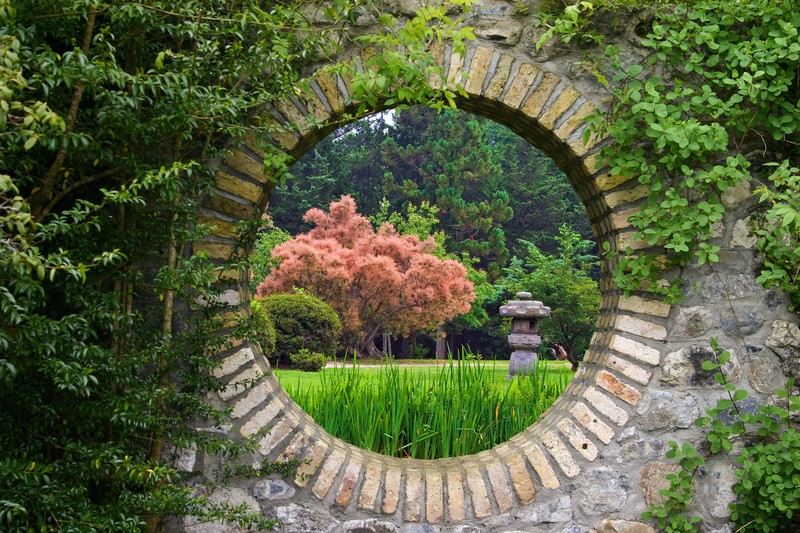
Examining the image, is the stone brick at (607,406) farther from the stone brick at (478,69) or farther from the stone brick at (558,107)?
the stone brick at (478,69)

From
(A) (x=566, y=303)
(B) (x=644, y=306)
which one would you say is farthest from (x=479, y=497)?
(A) (x=566, y=303)

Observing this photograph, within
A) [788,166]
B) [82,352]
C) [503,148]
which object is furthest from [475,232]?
[82,352]

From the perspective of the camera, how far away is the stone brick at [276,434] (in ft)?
8.13

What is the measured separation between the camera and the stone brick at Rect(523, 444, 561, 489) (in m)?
2.56

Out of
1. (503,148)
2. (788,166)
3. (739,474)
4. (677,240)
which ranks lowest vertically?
(739,474)

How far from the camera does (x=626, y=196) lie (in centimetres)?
267

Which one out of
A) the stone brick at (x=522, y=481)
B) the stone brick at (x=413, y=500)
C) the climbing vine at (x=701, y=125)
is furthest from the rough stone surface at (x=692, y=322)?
the stone brick at (x=413, y=500)

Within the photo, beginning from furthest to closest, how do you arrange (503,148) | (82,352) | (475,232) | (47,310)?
(503,148), (475,232), (47,310), (82,352)

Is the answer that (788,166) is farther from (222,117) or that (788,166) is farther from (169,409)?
(169,409)

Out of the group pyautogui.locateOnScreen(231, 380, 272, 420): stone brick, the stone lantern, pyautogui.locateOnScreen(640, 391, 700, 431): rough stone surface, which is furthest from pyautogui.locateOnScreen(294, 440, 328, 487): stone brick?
the stone lantern

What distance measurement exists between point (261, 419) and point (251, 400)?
76mm

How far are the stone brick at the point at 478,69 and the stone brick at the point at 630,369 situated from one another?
114 cm

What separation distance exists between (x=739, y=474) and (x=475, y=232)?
12.9 m

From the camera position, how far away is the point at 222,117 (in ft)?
6.94
